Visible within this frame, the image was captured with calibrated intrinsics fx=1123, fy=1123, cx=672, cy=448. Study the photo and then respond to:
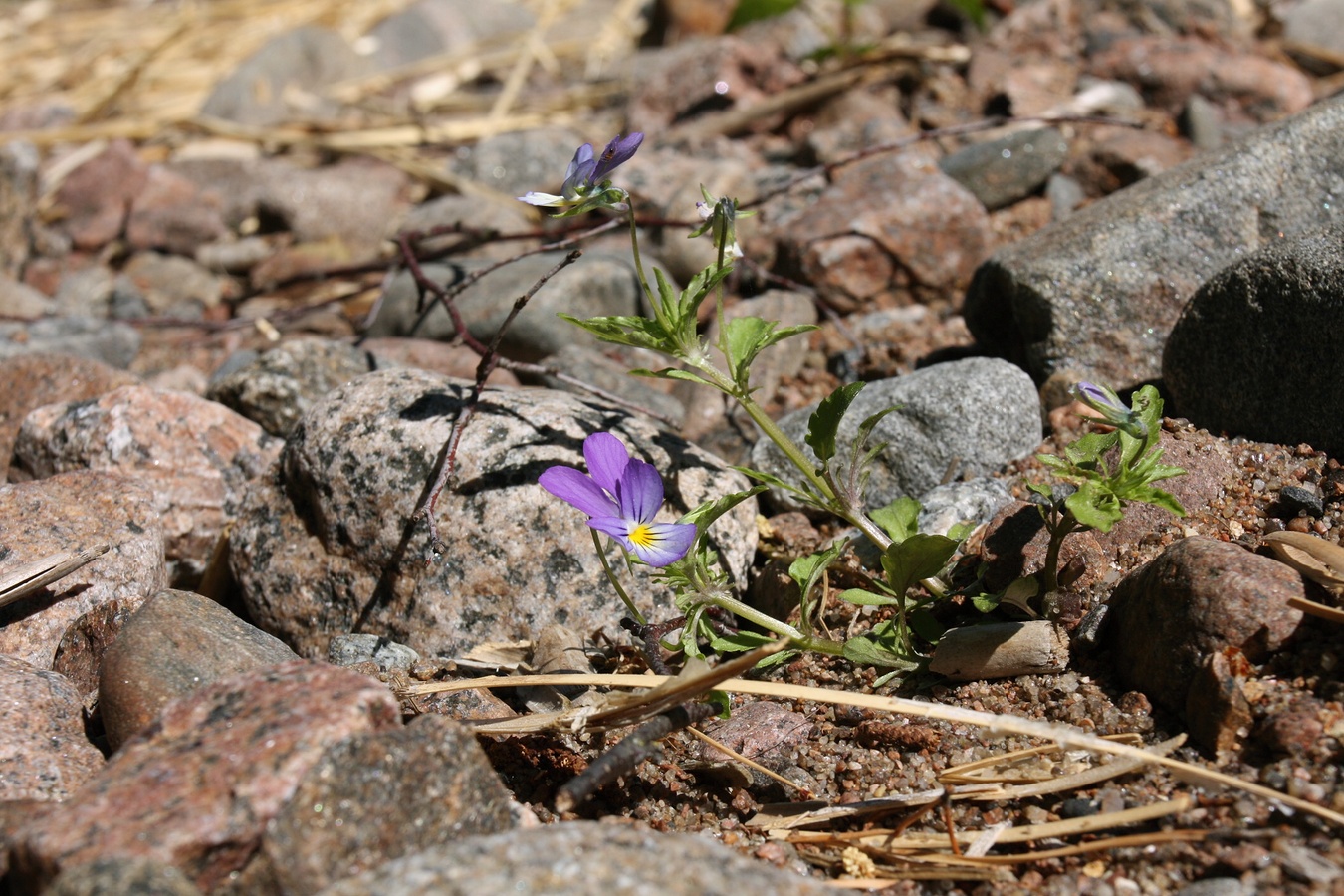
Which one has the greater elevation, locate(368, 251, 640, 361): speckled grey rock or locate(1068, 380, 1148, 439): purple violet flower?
locate(1068, 380, 1148, 439): purple violet flower

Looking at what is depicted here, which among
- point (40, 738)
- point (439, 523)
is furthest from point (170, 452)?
point (40, 738)

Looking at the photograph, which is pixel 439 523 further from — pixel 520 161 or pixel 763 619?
pixel 520 161

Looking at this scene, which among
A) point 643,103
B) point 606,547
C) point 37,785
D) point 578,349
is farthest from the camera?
point 643,103

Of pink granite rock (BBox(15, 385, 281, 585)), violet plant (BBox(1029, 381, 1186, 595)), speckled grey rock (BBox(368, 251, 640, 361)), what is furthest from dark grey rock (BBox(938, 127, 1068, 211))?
pink granite rock (BBox(15, 385, 281, 585))

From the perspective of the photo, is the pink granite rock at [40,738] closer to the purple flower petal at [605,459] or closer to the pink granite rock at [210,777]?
the pink granite rock at [210,777]

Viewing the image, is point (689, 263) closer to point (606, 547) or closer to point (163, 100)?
point (606, 547)

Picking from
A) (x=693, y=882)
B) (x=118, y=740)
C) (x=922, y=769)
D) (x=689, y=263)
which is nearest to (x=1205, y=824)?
(x=922, y=769)

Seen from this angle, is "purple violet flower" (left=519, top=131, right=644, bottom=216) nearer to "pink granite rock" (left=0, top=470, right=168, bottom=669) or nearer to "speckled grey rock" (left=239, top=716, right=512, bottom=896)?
"speckled grey rock" (left=239, top=716, right=512, bottom=896)

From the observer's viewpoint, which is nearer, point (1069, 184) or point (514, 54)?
point (1069, 184)
